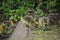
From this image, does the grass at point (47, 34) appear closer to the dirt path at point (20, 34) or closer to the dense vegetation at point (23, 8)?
the dirt path at point (20, 34)

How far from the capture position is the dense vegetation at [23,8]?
260 inches

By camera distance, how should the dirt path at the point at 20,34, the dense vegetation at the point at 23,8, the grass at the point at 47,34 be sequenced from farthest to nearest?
the dense vegetation at the point at 23,8
the grass at the point at 47,34
the dirt path at the point at 20,34

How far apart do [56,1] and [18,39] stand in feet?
11.3

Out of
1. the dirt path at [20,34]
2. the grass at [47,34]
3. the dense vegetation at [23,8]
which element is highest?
the dense vegetation at [23,8]

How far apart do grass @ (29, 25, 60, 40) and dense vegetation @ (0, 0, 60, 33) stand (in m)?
1.37

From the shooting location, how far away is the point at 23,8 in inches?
275

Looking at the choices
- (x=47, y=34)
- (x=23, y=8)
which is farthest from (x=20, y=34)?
(x=23, y=8)

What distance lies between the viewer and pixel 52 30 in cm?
505

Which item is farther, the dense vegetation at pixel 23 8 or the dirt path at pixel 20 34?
the dense vegetation at pixel 23 8

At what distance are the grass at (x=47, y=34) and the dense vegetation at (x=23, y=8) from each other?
137cm

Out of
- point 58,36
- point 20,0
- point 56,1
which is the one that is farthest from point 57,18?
point 20,0

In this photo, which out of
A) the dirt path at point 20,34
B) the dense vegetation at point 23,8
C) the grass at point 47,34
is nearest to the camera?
the dirt path at point 20,34

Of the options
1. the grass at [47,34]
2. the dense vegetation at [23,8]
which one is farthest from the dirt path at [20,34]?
the dense vegetation at [23,8]

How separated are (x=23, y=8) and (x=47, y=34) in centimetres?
249
